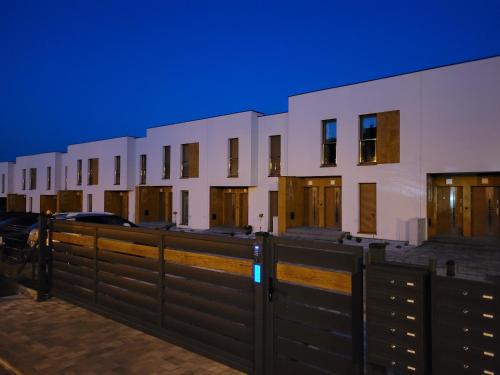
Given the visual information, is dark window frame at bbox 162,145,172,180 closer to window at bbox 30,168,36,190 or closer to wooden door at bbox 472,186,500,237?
wooden door at bbox 472,186,500,237

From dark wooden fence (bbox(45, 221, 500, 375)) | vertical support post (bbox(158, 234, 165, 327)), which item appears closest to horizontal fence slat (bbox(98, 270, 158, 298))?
dark wooden fence (bbox(45, 221, 500, 375))

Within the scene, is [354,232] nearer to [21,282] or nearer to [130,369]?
[21,282]

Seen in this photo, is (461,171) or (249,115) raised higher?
(249,115)

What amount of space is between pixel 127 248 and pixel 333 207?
14.9m

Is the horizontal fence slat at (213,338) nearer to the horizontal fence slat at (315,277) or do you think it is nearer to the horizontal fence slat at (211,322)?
the horizontal fence slat at (211,322)

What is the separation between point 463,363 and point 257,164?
782 inches

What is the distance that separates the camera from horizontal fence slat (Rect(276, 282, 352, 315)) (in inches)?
132

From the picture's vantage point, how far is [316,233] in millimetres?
18141

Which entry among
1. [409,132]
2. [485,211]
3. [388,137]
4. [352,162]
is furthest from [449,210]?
[352,162]

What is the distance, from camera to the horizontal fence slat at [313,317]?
3373 millimetres

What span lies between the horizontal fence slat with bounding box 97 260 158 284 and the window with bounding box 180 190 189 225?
773 inches

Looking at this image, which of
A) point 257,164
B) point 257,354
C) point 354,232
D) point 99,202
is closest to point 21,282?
point 257,354

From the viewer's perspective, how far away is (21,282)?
792cm

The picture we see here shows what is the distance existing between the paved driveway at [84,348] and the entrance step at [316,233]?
12.7 metres
